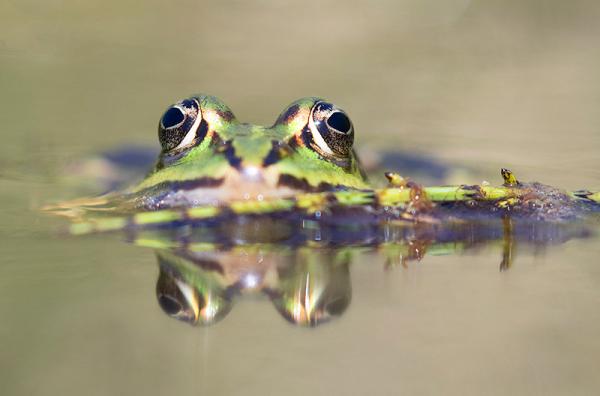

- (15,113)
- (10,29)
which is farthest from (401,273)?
(10,29)

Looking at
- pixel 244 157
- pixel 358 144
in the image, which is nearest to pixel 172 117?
pixel 244 157

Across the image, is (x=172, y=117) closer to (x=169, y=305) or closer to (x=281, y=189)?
(x=281, y=189)

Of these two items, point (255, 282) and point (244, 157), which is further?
point (244, 157)

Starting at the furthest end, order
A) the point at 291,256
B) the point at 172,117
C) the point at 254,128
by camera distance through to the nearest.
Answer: the point at 172,117, the point at 254,128, the point at 291,256

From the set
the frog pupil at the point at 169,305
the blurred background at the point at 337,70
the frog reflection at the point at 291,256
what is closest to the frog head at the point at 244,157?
the frog reflection at the point at 291,256

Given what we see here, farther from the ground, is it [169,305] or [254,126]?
[254,126]

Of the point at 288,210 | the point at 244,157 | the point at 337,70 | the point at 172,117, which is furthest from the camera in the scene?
the point at 337,70

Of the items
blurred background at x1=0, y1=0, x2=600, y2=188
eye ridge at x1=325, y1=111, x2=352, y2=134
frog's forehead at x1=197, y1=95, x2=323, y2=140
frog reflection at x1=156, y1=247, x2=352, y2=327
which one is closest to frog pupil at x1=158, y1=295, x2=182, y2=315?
frog reflection at x1=156, y1=247, x2=352, y2=327
